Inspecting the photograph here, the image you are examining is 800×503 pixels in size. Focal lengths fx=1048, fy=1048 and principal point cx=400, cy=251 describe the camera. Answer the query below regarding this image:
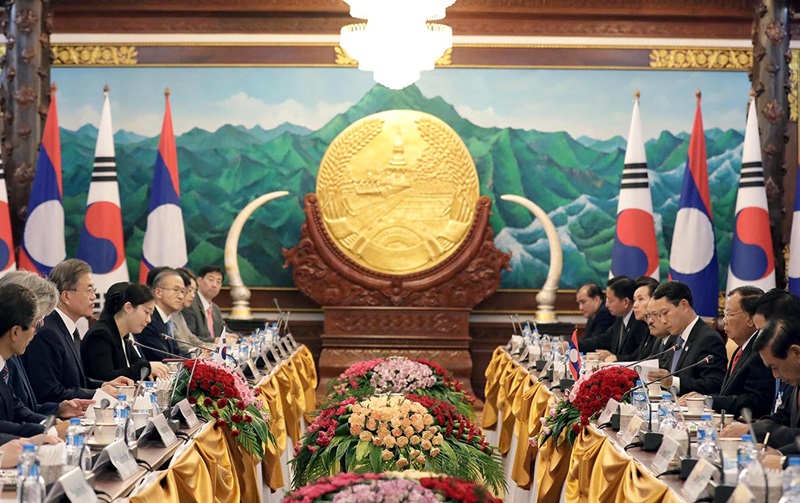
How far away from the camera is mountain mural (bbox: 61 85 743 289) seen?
32.8ft

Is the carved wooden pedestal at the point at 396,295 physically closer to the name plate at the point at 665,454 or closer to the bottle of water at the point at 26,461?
the name plate at the point at 665,454

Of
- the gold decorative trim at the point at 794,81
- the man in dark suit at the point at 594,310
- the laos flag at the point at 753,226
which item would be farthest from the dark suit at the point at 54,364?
the gold decorative trim at the point at 794,81

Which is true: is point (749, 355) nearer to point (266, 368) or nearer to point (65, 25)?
point (266, 368)

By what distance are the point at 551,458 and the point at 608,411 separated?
66cm

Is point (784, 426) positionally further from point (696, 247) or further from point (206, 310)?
point (206, 310)

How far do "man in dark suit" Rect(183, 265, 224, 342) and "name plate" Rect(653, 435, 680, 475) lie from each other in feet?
17.4

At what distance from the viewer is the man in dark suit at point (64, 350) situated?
4695 mm

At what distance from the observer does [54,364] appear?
4.80 meters

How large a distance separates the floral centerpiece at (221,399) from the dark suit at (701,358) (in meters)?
2.24

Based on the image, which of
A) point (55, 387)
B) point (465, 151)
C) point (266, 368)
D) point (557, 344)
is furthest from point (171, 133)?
point (55, 387)

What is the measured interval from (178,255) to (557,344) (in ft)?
14.0

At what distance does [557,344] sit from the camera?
6.54 metres

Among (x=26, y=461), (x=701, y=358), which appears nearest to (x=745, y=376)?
(x=701, y=358)

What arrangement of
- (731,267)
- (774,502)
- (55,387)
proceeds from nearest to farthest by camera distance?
(774,502) → (55,387) → (731,267)
